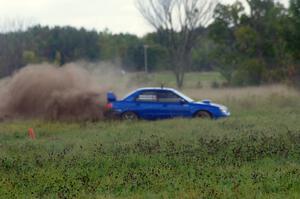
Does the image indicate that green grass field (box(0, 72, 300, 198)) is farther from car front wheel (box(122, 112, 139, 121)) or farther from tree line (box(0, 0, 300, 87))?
tree line (box(0, 0, 300, 87))

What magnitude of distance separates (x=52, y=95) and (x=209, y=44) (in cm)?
4929

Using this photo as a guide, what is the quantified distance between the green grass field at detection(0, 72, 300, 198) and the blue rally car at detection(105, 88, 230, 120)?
11.7 feet

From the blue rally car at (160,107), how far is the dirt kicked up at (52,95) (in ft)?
3.92

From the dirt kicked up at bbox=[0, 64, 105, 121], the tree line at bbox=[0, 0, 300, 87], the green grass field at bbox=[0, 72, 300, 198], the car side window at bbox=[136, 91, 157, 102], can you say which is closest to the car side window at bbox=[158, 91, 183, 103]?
the car side window at bbox=[136, 91, 157, 102]

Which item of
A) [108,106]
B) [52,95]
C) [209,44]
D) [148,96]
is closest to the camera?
[148,96]

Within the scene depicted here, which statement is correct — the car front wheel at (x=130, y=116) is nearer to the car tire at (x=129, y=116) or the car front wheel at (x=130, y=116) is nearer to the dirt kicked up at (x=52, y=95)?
the car tire at (x=129, y=116)

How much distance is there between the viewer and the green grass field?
8.17 meters

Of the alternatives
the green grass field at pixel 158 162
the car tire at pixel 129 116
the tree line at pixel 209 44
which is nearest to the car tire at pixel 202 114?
the car tire at pixel 129 116

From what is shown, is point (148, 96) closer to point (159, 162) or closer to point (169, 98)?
point (169, 98)

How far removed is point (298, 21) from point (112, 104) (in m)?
18.7

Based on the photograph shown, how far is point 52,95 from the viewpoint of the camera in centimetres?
2152

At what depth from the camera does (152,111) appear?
20141 millimetres

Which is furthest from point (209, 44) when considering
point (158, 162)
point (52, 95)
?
point (158, 162)

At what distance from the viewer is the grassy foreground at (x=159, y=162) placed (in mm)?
8172
